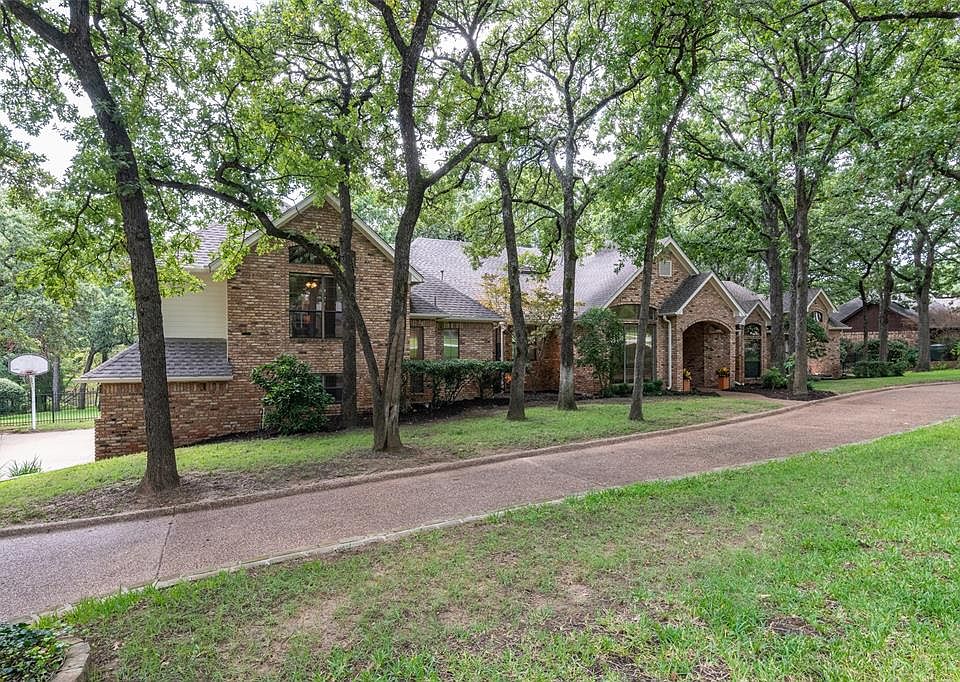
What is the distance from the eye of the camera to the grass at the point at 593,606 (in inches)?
106

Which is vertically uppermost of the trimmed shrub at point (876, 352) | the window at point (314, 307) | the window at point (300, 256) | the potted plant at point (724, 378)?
the window at point (300, 256)

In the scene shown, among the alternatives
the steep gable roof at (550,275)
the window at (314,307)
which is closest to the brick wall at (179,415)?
the window at (314,307)

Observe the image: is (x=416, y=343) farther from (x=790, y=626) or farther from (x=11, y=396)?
(x=11, y=396)

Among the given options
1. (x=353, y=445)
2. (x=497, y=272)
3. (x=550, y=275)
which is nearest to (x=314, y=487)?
(x=353, y=445)

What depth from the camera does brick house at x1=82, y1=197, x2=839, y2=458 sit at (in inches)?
463

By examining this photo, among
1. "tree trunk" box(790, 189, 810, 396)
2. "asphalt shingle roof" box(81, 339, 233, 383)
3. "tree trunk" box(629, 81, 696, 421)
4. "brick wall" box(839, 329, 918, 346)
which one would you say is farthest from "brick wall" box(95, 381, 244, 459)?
"brick wall" box(839, 329, 918, 346)

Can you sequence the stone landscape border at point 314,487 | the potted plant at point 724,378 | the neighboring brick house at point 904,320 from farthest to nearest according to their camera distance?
the neighboring brick house at point 904,320 → the potted plant at point 724,378 → the stone landscape border at point 314,487

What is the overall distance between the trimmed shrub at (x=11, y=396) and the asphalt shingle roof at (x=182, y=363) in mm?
18767

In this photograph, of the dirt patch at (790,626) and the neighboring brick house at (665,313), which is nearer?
the dirt patch at (790,626)

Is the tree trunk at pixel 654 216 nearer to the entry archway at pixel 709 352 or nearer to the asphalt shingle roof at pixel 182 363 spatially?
the entry archway at pixel 709 352

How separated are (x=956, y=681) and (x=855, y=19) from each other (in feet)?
34.6

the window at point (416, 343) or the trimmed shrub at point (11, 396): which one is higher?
the window at point (416, 343)

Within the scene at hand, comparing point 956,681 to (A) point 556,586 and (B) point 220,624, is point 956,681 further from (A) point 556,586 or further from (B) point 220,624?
(B) point 220,624

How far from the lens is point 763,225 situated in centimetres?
2042
